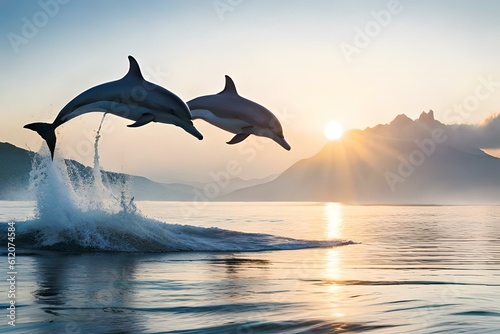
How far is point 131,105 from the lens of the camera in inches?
419

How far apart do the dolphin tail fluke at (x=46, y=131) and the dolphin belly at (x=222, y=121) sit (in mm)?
2988

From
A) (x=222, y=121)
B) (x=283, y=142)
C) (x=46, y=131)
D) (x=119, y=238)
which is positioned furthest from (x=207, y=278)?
(x=119, y=238)

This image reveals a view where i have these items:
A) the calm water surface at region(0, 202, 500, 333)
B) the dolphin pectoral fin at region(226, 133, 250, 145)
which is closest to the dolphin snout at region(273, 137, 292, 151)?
the dolphin pectoral fin at region(226, 133, 250, 145)

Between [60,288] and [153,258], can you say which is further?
[153,258]

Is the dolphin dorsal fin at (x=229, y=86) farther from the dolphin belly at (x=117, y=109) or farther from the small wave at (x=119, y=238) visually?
the small wave at (x=119, y=238)

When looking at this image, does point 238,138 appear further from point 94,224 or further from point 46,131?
point 94,224

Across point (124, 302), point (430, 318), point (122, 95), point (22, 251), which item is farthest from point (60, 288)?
point (22, 251)

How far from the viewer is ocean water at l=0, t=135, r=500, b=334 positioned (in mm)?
10086

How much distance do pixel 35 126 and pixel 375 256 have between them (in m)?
13.0

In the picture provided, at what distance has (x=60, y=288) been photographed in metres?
13.4

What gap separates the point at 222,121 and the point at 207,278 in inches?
272

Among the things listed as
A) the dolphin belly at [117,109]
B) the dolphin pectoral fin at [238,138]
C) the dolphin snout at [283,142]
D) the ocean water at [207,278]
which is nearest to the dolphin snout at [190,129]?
the dolphin pectoral fin at [238,138]

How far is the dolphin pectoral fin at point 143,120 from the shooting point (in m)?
9.87

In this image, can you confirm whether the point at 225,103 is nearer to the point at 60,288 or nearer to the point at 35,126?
the point at 35,126
